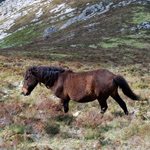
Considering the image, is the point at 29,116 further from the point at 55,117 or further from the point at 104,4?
the point at 104,4

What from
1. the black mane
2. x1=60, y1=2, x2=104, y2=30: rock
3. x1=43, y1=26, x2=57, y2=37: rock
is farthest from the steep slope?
the black mane

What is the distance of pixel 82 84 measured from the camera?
5.54m

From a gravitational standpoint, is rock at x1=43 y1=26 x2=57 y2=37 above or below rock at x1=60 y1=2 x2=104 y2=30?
above

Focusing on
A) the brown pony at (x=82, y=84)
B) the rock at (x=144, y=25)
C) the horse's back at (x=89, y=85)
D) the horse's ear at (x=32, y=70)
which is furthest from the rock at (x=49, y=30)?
the horse's back at (x=89, y=85)

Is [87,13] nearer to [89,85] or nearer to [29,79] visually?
[29,79]

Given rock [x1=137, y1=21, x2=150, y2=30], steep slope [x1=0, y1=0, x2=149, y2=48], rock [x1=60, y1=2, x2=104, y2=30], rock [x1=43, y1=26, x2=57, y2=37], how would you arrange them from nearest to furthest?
rock [x1=137, y1=21, x2=150, y2=30] → steep slope [x1=0, y1=0, x2=149, y2=48] → rock [x1=43, y1=26, x2=57, y2=37] → rock [x1=60, y1=2, x2=104, y2=30]


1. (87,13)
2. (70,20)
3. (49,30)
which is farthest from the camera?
(87,13)

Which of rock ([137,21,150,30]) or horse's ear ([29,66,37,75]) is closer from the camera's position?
horse's ear ([29,66,37,75])

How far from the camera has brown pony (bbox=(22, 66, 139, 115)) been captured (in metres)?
5.28

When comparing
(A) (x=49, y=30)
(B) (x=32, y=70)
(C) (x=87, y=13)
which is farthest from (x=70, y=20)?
(B) (x=32, y=70)

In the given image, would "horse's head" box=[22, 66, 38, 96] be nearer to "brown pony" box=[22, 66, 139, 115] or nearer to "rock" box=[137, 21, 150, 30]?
"brown pony" box=[22, 66, 139, 115]

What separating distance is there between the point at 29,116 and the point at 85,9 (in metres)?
108

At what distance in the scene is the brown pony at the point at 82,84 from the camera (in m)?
5.28

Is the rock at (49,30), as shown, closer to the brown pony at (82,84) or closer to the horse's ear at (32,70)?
the horse's ear at (32,70)
